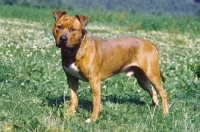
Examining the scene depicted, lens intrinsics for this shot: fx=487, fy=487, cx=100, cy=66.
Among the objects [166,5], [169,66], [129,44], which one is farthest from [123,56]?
[166,5]

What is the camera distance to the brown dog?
22.3 feet

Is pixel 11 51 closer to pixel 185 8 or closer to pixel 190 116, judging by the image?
pixel 190 116

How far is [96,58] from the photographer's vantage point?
23.5ft

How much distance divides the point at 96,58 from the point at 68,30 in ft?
2.26

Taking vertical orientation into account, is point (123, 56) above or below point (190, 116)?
above

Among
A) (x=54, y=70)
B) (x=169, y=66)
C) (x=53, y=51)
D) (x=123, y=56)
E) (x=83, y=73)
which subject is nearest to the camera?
(x=83, y=73)

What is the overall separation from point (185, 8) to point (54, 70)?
125m

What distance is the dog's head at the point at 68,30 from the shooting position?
6650 mm

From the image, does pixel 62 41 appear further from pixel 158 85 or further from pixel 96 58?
pixel 158 85

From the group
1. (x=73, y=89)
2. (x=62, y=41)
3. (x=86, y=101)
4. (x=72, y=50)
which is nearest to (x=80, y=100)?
(x=86, y=101)

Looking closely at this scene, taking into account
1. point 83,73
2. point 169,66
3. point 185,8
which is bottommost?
point 185,8

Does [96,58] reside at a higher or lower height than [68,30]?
lower

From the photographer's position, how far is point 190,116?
7.23 metres

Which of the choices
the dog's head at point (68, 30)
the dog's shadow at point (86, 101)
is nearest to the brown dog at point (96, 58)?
the dog's head at point (68, 30)
